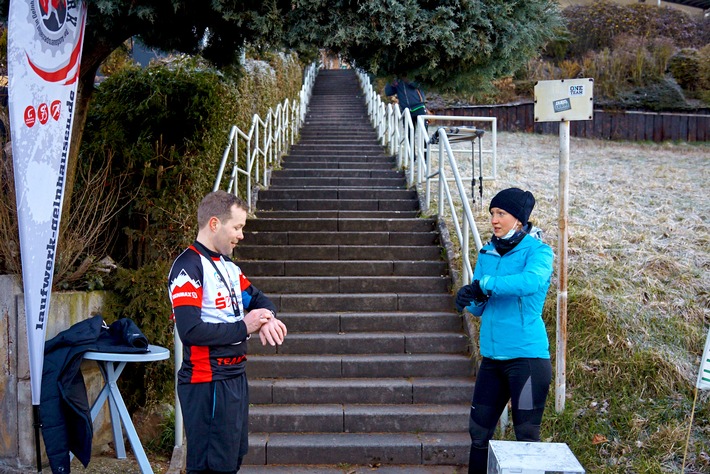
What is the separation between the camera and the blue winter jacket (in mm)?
3441

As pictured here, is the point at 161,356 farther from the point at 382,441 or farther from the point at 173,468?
the point at 382,441

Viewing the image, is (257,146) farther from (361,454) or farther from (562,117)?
(361,454)

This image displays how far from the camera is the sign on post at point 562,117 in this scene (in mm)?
4840

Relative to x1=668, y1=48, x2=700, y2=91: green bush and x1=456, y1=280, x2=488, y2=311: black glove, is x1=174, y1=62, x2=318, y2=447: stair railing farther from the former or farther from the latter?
x1=668, y1=48, x2=700, y2=91: green bush

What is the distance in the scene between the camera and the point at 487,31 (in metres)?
4.83

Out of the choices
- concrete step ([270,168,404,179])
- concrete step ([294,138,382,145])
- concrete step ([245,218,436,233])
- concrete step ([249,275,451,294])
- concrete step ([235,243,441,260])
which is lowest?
concrete step ([249,275,451,294])

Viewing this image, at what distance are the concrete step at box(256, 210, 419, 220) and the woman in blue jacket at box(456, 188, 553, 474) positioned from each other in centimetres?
479

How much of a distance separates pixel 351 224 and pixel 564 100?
3492 millimetres

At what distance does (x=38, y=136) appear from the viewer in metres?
3.82

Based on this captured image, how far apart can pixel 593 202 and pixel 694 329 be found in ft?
11.9

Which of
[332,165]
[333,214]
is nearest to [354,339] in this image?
[333,214]

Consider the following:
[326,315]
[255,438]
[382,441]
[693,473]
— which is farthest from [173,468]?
[693,473]

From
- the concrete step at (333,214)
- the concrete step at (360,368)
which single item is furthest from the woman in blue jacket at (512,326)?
the concrete step at (333,214)

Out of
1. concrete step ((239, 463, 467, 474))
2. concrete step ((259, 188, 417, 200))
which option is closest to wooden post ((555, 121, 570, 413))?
concrete step ((239, 463, 467, 474))
